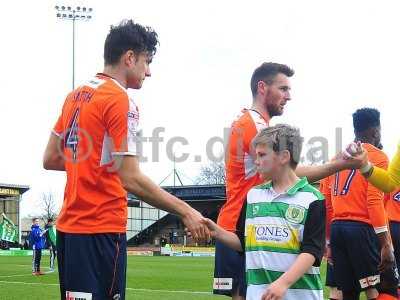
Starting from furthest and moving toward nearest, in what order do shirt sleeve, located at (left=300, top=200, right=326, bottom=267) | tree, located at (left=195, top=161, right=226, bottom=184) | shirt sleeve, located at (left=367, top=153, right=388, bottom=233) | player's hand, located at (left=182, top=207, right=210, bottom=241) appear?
tree, located at (left=195, top=161, right=226, bottom=184)
shirt sleeve, located at (left=367, top=153, right=388, bottom=233)
player's hand, located at (left=182, top=207, right=210, bottom=241)
shirt sleeve, located at (left=300, top=200, right=326, bottom=267)

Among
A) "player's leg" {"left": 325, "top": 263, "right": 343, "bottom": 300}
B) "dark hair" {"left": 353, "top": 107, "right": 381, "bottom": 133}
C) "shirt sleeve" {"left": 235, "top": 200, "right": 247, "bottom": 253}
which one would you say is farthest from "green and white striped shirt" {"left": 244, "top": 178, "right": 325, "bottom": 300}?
"player's leg" {"left": 325, "top": 263, "right": 343, "bottom": 300}

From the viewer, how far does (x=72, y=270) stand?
3.93m

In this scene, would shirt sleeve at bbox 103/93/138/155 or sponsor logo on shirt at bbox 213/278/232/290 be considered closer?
shirt sleeve at bbox 103/93/138/155

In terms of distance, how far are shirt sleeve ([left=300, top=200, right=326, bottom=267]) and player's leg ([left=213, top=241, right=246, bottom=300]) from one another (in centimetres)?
132

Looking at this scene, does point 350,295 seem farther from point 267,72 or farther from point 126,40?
point 126,40

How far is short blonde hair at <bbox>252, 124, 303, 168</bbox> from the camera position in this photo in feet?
12.5

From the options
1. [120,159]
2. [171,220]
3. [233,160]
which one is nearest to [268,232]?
[120,159]

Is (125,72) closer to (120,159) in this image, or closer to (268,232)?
(120,159)

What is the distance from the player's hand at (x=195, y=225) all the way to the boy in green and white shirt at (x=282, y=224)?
7cm

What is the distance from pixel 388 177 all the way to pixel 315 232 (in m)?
1.66

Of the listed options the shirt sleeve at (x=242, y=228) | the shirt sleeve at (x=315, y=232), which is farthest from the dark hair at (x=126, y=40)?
the shirt sleeve at (x=315, y=232)

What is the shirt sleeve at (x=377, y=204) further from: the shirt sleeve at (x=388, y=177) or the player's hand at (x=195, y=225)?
the player's hand at (x=195, y=225)

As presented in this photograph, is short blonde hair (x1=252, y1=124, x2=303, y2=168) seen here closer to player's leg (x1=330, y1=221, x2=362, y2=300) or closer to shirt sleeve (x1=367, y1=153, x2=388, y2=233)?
shirt sleeve (x1=367, y1=153, x2=388, y2=233)

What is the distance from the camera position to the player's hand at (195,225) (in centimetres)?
387
